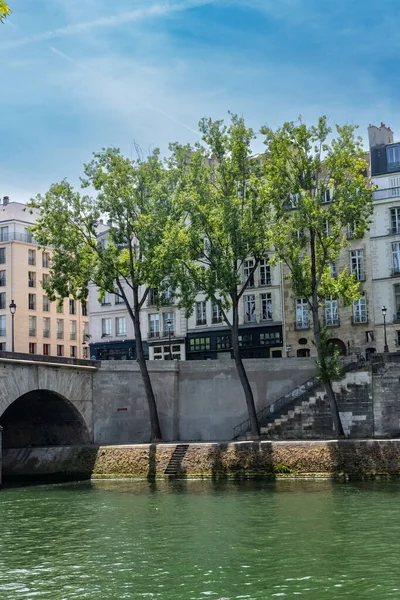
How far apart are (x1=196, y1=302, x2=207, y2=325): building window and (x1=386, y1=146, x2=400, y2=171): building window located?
16.2m

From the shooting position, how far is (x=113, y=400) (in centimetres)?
5453

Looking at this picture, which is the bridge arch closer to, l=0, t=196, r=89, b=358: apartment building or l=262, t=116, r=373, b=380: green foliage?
l=262, t=116, r=373, b=380: green foliage

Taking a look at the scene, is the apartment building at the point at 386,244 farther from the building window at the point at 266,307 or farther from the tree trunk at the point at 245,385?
the tree trunk at the point at 245,385

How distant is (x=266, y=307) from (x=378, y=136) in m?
13.7

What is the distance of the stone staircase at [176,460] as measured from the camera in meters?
44.8

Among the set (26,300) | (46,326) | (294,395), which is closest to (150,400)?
(294,395)

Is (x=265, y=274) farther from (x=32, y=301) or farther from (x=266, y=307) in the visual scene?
(x=32, y=301)

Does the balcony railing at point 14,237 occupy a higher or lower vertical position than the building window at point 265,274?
higher

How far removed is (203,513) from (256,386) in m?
23.2

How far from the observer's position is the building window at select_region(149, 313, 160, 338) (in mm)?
69188

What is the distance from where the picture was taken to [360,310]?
199ft

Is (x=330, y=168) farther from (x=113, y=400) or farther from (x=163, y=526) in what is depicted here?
(x=163, y=526)

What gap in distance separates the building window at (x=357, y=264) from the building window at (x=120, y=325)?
19.1 m

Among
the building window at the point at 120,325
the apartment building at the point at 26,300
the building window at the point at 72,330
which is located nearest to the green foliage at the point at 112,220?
the building window at the point at 120,325
